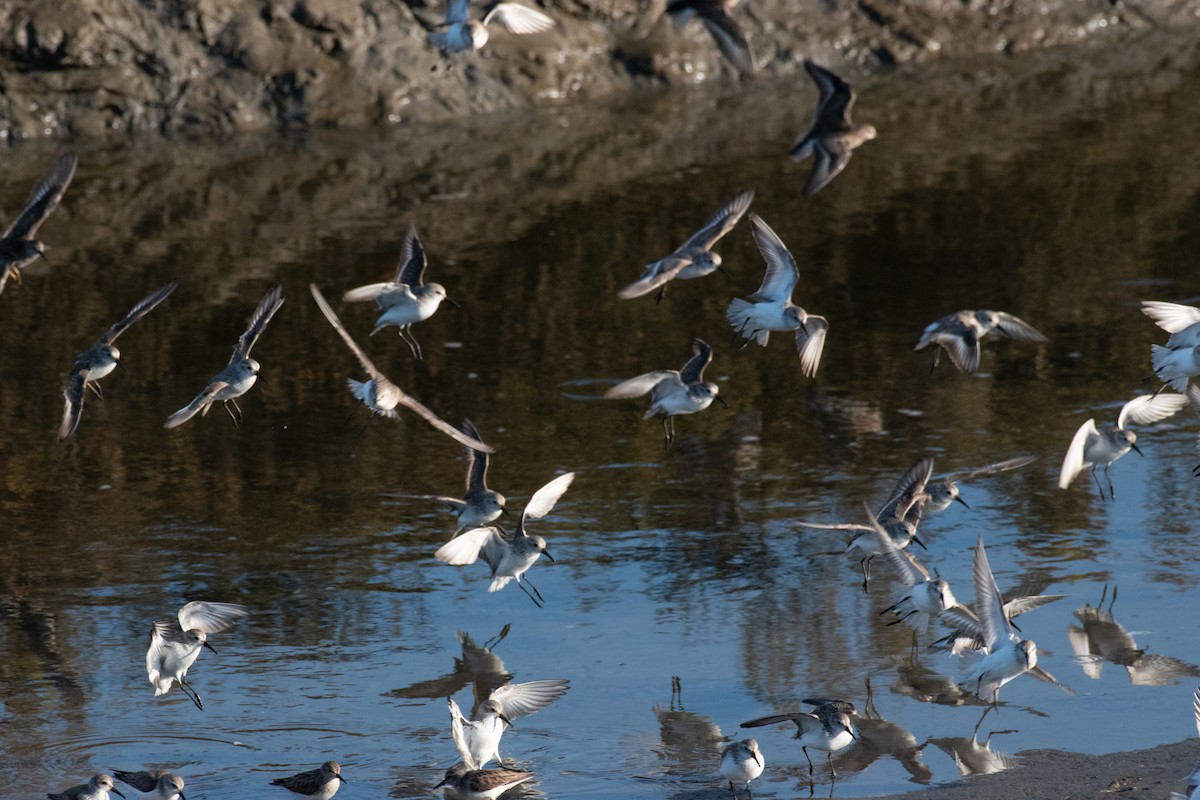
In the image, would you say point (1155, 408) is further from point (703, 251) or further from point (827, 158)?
point (703, 251)

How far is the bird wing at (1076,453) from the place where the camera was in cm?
1030

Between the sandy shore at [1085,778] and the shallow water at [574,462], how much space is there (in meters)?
0.22

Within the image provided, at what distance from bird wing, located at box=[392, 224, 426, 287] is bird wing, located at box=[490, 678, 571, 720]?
419 centimetres

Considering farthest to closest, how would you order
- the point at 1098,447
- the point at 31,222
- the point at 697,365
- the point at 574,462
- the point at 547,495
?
the point at 574,462, the point at 31,222, the point at 697,365, the point at 1098,447, the point at 547,495

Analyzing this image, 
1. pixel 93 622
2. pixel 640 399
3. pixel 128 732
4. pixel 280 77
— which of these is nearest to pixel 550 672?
pixel 128 732

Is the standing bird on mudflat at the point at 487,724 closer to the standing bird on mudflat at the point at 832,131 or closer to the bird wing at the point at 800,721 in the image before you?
the bird wing at the point at 800,721

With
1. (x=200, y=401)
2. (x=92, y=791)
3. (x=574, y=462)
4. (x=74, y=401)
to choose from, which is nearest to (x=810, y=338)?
(x=574, y=462)

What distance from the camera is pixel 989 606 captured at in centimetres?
802

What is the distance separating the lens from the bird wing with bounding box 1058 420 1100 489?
10297 mm

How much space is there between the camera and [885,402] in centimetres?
1323

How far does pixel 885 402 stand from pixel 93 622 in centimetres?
630

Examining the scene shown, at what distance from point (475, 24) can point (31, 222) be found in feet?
12.8

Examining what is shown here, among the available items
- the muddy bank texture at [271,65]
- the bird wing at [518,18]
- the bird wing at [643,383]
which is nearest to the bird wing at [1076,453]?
the bird wing at [643,383]

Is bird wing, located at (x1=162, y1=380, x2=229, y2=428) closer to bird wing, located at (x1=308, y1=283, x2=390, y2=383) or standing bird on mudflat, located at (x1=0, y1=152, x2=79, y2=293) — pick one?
bird wing, located at (x1=308, y1=283, x2=390, y2=383)
